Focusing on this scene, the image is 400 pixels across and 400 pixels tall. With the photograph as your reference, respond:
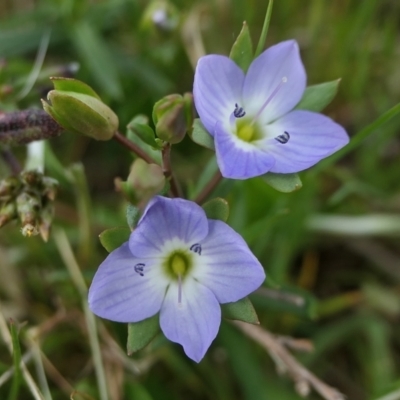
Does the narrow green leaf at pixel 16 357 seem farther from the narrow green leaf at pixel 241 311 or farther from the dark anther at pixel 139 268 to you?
the narrow green leaf at pixel 241 311

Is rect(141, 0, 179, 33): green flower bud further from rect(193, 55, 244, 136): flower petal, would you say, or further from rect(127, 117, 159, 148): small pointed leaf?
rect(127, 117, 159, 148): small pointed leaf

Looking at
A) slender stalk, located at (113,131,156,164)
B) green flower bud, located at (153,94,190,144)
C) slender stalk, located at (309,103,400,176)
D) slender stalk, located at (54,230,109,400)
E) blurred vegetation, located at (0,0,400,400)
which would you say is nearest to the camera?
green flower bud, located at (153,94,190,144)

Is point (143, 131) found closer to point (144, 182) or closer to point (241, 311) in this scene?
point (144, 182)

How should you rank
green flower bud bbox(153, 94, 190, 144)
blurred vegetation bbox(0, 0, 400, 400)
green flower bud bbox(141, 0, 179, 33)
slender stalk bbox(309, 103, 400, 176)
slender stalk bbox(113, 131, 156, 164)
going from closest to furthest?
green flower bud bbox(153, 94, 190, 144) → slender stalk bbox(113, 131, 156, 164) → slender stalk bbox(309, 103, 400, 176) → blurred vegetation bbox(0, 0, 400, 400) → green flower bud bbox(141, 0, 179, 33)

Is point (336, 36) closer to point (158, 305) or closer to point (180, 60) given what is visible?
point (180, 60)

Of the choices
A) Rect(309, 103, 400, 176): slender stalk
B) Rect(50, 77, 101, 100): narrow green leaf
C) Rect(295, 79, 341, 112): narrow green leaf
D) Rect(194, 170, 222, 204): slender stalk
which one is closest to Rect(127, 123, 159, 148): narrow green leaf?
Rect(50, 77, 101, 100): narrow green leaf

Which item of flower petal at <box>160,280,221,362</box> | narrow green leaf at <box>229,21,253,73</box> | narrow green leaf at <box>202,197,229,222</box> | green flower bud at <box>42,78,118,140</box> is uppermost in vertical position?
narrow green leaf at <box>229,21,253,73</box>
